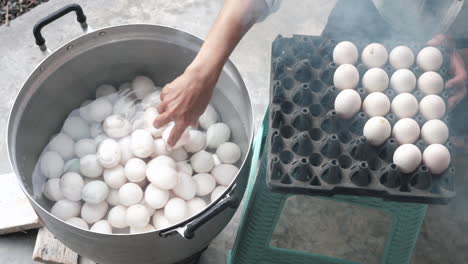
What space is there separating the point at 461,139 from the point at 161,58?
111cm

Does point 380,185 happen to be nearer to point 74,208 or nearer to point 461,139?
point 461,139

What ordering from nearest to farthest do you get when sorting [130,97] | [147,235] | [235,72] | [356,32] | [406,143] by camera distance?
[147,235]
[406,143]
[235,72]
[356,32]
[130,97]

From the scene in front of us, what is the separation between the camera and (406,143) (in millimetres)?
1302

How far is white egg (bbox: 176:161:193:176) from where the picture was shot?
1.60m

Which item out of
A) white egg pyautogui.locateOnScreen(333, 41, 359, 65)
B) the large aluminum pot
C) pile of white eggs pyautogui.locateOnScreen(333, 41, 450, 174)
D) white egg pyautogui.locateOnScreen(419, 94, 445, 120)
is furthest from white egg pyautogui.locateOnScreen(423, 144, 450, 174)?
the large aluminum pot

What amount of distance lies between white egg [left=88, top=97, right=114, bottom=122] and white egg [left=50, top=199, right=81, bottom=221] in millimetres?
325

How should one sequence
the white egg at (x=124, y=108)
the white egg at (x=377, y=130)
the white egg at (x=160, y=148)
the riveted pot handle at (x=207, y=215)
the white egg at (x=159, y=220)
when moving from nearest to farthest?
the riveted pot handle at (x=207, y=215)
the white egg at (x=377, y=130)
the white egg at (x=159, y=220)
the white egg at (x=160, y=148)
the white egg at (x=124, y=108)

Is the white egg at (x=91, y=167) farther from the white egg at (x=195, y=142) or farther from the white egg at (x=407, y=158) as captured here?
the white egg at (x=407, y=158)

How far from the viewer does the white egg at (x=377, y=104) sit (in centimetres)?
134

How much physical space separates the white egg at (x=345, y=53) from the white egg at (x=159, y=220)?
0.72 metres

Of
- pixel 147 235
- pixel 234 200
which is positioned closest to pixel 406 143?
pixel 234 200

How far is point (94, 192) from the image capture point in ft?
4.96

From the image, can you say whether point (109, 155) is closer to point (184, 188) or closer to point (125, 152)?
point (125, 152)

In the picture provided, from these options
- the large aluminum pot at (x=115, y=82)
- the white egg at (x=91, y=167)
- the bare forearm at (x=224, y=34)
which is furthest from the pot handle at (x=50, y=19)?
the bare forearm at (x=224, y=34)
